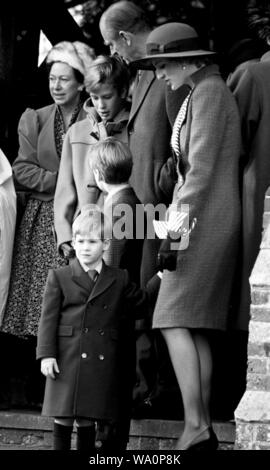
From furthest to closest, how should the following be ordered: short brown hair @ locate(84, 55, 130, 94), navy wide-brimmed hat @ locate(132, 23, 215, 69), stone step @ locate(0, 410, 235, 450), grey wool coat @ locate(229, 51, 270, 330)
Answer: short brown hair @ locate(84, 55, 130, 94)
stone step @ locate(0, 410, 235, 450)
navy wide-brimmed hat @ locate(132, 23, 215, 69)
grey wool coat @ locate(229, 51, 270, 330)

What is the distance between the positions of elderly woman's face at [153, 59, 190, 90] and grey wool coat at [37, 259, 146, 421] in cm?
102

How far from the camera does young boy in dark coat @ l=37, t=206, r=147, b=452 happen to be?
6.77 meters

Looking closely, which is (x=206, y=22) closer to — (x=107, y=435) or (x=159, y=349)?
(x=159, y=349)

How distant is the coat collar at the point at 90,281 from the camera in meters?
6.88

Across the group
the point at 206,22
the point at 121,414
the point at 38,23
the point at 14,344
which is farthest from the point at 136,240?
the point at 206,22

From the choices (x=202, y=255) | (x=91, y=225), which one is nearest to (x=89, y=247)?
(x=91, y=225)

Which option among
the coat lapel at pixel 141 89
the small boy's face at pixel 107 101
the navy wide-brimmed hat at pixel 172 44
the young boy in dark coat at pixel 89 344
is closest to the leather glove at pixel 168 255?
the young boy in dark coat at pixel 89 344

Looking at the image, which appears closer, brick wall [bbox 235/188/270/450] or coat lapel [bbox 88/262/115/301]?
brick wall [bbox 235/188/270/450]

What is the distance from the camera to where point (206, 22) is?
1043cm

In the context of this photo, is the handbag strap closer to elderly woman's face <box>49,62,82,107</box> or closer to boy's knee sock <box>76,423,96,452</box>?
elderly woman's face <box>49,62,82,107</box>

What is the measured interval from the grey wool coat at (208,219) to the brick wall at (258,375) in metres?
0.25

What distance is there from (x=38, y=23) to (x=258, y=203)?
3.05m

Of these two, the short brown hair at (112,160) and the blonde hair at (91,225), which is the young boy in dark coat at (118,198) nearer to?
the short brown hair at (112,160)

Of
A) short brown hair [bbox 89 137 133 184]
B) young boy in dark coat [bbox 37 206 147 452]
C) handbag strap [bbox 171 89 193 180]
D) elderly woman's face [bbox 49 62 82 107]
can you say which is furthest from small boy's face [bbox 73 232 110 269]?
elderly woman's face [bbox 49 62 82 107]
